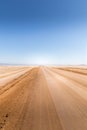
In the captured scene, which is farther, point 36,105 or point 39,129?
point 36,105

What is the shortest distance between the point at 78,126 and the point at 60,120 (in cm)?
71

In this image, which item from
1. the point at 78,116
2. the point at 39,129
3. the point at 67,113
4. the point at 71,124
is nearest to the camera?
the point at 39,129

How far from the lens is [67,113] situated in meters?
5.98

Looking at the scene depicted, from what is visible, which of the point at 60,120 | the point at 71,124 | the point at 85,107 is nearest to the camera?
the point at 71,124

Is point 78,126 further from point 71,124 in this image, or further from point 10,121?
point 10,121

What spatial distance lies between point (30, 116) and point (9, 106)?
195cm

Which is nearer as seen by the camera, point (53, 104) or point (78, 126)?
point (78, 126)

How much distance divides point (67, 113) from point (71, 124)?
111cm

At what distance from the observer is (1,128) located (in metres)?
4.68

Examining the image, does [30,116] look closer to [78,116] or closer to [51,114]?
[51,114]

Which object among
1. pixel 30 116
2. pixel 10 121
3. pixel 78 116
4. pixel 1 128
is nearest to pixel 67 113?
pixel 78 116

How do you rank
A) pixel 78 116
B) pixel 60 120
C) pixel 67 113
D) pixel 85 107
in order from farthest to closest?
pixel 85 107 → pixel 67 113 → pixel 78 116 → pixel 60 120

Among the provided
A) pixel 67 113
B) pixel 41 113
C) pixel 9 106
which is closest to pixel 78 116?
pixel 67 113

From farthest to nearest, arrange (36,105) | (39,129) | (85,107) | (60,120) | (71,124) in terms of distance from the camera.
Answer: (36,105)
(85,107)
(60,120)
(71,124)
(39,129)
